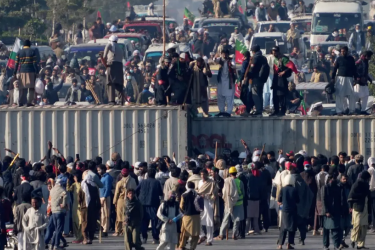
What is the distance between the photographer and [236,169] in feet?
79.2

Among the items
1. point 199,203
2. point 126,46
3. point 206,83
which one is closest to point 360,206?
point 199,203

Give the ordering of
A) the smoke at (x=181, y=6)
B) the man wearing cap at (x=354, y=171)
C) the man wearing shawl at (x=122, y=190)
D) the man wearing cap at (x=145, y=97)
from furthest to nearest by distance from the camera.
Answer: the smoke at (x=181, y=6) → the man wearing cap at (x=145, y=97) → the man wearing cap at (x=354, y=171) → the man wearing shawl at (x=122, y=190)

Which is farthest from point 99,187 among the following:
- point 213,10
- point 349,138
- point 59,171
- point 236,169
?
point 213,10

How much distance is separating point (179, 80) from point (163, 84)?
Result: 0.37m

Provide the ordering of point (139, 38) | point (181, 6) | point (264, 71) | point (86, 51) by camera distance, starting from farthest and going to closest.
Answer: point (181, 6) < point (139, 38) < point (86, 51) < point (264, 71)

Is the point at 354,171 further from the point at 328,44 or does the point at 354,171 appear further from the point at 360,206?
the point at 328,44

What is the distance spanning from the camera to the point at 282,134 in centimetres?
2877

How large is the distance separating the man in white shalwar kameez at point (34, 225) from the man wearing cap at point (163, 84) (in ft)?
26.8

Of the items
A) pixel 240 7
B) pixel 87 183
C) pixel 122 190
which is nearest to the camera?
pixel 87 183

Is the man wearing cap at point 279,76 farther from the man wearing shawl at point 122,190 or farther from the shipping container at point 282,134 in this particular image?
the man wearing shawl at point 122,190

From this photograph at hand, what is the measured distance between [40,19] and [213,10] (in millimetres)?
7657

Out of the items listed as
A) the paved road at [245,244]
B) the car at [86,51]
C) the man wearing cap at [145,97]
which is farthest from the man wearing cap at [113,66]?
the car at [86,51]

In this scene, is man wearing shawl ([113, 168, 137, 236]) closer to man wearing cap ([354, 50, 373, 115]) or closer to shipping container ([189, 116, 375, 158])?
shipping container ([189, 116, 375, 158])

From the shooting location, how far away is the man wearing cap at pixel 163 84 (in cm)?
2831
